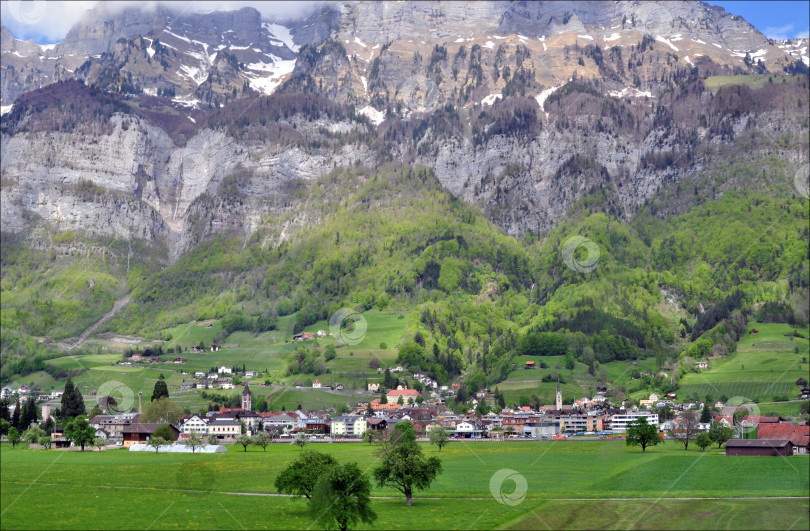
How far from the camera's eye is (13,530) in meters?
49.2

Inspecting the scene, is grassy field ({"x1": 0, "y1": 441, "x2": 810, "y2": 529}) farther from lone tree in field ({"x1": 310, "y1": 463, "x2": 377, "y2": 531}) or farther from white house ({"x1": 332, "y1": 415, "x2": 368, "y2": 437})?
white house ({"x1": 332, "y1": 415, "x2": 368, "y2": 437})

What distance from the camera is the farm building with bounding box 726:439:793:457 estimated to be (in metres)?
97.4

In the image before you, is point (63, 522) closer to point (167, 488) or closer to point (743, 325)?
point (167, 488)

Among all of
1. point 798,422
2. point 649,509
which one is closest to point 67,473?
point 649,509

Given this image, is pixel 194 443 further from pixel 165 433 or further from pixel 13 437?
pixel 13 437

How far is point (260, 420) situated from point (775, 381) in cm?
9674

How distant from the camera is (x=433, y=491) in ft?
262

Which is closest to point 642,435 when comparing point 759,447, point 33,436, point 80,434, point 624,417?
point 759,447

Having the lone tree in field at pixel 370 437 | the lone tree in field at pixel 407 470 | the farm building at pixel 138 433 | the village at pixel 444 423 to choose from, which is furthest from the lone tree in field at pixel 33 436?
the lone tree in field at pixel 407 470

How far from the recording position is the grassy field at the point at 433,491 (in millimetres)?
59312

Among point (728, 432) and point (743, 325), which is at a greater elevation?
point (743, 325)

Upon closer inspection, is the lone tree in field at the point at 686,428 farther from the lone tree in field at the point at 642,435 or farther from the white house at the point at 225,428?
the white house at the point at 225,428

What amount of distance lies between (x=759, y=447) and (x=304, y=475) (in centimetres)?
5844

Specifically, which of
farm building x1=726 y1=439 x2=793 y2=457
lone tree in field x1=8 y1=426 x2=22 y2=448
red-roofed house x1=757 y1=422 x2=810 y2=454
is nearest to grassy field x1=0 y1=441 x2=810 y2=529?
farm building x1=726 y1=439 x2=793 y2=457
